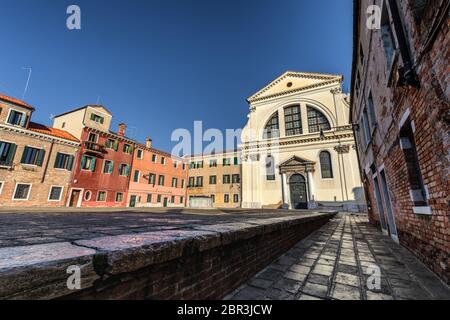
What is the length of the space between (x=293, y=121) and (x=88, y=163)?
23452 millimetres

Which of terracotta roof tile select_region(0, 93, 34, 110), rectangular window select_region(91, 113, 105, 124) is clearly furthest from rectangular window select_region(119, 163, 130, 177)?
terracotta roof tile select_region(0, 93, 34, 110)

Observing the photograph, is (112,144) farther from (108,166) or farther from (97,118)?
(97,118)

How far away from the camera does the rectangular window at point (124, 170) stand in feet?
76.8

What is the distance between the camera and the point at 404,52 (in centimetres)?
330

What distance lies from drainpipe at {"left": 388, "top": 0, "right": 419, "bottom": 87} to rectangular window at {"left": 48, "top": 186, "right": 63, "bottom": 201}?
2326 cm

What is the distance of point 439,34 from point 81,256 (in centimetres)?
412

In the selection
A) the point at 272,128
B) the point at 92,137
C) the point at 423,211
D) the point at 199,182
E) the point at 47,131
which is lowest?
the point at 423,211

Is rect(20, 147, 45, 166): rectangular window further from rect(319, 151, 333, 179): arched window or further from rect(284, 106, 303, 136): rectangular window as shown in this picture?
rect(319, 151, 333, 179): arched window

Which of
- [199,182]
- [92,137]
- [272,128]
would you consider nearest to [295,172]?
[272,128]

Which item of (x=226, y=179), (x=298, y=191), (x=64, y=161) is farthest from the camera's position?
(x=226, y=179)

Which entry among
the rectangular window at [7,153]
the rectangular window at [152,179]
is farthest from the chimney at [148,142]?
the rectangular window at [7,153]

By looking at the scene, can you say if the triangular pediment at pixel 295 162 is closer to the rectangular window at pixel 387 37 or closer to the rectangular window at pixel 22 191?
the rectangular window at pixel 387 37

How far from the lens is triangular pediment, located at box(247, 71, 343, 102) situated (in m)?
25.0
